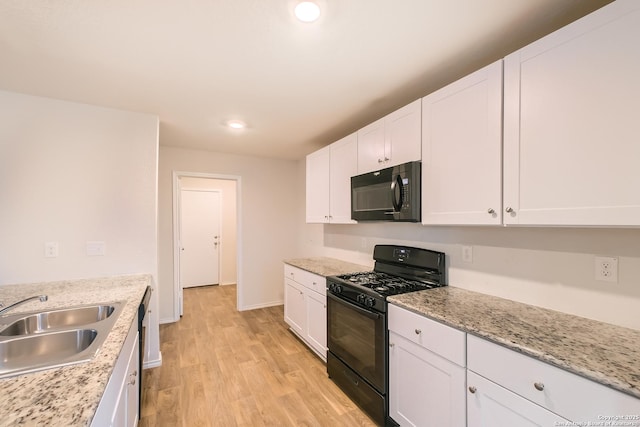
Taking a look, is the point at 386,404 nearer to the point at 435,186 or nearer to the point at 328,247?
the point at 435,186

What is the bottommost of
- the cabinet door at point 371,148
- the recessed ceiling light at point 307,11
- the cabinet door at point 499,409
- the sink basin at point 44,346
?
the cabinet door at point 499,409

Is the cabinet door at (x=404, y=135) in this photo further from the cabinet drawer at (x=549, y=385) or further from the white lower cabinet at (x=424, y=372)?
the cabinet drawer at (x=549, y=385)

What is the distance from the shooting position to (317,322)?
2697 mm

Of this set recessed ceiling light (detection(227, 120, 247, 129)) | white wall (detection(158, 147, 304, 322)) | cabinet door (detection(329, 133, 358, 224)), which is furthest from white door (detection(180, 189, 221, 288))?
cabinet door (detection(329, 133, 358, 224))

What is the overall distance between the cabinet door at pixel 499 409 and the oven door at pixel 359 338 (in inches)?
22.7

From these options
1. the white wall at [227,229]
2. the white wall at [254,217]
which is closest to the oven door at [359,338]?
the white wall at [254,217]

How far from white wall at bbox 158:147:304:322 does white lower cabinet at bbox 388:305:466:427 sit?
2945 mm

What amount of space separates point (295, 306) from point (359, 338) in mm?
1294

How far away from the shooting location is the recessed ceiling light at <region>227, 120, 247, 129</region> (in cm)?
277

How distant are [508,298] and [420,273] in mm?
611

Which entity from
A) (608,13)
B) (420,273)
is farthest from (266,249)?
(608,13)

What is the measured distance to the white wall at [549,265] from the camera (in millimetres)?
1274

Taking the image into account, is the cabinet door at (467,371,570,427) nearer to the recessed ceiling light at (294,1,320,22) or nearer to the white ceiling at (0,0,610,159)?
the white ceiling at (0,0,610,159)

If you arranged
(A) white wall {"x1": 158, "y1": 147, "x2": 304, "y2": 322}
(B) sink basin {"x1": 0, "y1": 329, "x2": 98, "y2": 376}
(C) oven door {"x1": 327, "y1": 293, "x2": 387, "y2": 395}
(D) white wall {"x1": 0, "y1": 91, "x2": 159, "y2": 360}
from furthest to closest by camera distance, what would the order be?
(A) white wall {"x1": 158, "y1": 147, "x2": 304, "y2": 322} → (D) white wall {"x1": 0, "y1": 91, "x2": 159, "y2": 360} → (C) oven door {"x1": 327, "y1": 293, "x2": 387, "y2": 395} → (B) sink basin {"x1": 0, "y1": 329, "x2": 98, "y2": 376}
